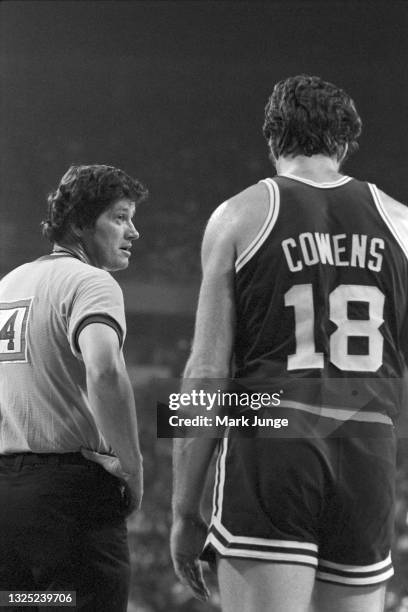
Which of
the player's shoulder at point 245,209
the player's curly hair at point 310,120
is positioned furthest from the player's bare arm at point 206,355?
the player's curly hair at point 310,120

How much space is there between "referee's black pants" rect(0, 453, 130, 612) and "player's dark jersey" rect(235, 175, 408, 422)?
478 millimetres

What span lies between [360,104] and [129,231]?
520 centimetres

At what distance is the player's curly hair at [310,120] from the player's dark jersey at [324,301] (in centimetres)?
8

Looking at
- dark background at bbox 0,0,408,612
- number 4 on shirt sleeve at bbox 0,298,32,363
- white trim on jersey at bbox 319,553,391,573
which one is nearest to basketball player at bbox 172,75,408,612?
white trim on jersey at bbox 319,553,391,573

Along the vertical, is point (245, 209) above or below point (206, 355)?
above

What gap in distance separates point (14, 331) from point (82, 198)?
0.34 meters

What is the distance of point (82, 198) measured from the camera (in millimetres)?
1667

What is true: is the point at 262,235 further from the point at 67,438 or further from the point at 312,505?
the point at 67,438

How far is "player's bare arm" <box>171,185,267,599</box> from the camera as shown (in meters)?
1.09

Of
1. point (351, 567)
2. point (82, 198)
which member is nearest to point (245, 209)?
point (351, 567)

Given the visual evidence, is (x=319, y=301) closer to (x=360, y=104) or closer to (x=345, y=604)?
(x=345, y=604)

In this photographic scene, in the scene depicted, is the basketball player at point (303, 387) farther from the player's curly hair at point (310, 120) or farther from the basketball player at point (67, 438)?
the basketball player at point (67, 438)

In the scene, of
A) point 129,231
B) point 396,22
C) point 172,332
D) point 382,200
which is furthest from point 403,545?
point 382,200

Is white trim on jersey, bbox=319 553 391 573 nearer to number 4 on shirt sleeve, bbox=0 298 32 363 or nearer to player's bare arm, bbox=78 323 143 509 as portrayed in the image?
player's bare arm, bbox=78 323 143 509
